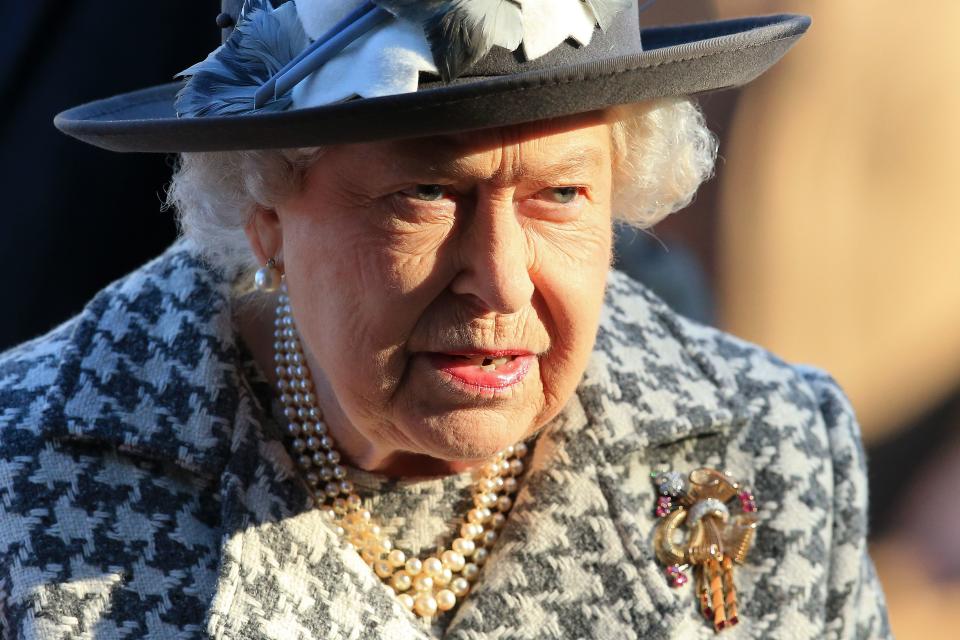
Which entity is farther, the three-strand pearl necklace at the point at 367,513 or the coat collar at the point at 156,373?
the three-strand pearl necklace at the point at 367,513

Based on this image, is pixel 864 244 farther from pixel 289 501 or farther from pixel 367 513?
pixel 289 501

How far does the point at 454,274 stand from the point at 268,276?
42 cm

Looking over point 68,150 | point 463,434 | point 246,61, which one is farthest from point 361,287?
point 68,150

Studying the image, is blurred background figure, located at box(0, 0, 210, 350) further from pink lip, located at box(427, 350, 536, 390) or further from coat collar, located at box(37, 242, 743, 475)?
pink lip, located at box(427, 350, 536, 390)

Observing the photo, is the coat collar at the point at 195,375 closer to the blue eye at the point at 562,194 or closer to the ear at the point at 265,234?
the ear at the point at 265,234

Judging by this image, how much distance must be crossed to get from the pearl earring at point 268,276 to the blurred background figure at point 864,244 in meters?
1.83

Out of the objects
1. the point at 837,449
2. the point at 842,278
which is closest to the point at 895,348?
the point at 842,278

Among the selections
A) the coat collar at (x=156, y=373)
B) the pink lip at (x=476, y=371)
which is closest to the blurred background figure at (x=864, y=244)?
the coat collar at (x=156, y=373)

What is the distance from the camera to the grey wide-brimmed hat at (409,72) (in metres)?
1.60

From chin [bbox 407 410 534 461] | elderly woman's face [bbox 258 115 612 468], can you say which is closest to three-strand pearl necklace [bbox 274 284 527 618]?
elderly woman's face [bbox 258 115 612 468]

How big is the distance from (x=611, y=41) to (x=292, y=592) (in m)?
1.04

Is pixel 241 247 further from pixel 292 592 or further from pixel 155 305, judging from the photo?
pixel 292 592

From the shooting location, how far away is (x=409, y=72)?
1.62m

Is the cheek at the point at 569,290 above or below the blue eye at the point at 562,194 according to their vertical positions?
below
